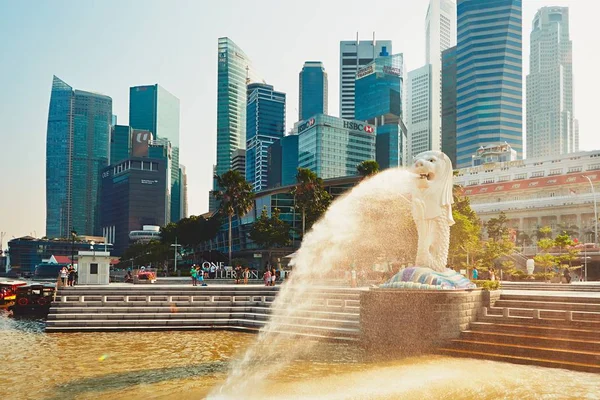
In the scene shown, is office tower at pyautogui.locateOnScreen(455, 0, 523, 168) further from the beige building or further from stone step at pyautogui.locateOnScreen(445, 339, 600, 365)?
stone step at pyautogui.locateOnScreen(445, 339, 600, 365)

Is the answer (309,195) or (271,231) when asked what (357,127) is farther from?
(309,195)

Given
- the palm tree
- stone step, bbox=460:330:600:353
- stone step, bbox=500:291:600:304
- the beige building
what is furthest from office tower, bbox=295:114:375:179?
stone step, bbox=460:330:600:353

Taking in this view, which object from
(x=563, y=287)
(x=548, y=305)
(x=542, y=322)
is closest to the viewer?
(x=542, y=322)

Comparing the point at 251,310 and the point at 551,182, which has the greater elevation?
the point at 551,182

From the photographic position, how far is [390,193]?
35469 mm

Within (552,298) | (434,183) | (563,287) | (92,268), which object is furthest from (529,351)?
(92,268)

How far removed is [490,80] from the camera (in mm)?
179625

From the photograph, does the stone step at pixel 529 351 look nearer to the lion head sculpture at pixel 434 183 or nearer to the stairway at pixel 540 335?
the stairway at pixel 540 335

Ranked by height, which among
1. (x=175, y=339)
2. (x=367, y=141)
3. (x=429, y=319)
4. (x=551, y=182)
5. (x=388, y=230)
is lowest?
(x=175, y=339)

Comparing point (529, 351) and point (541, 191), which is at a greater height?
point (541, 191)

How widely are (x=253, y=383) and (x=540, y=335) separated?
1065 cm

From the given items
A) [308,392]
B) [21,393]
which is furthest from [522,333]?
[21,393]

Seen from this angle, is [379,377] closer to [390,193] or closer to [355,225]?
[390,193]

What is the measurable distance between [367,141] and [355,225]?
493ft
